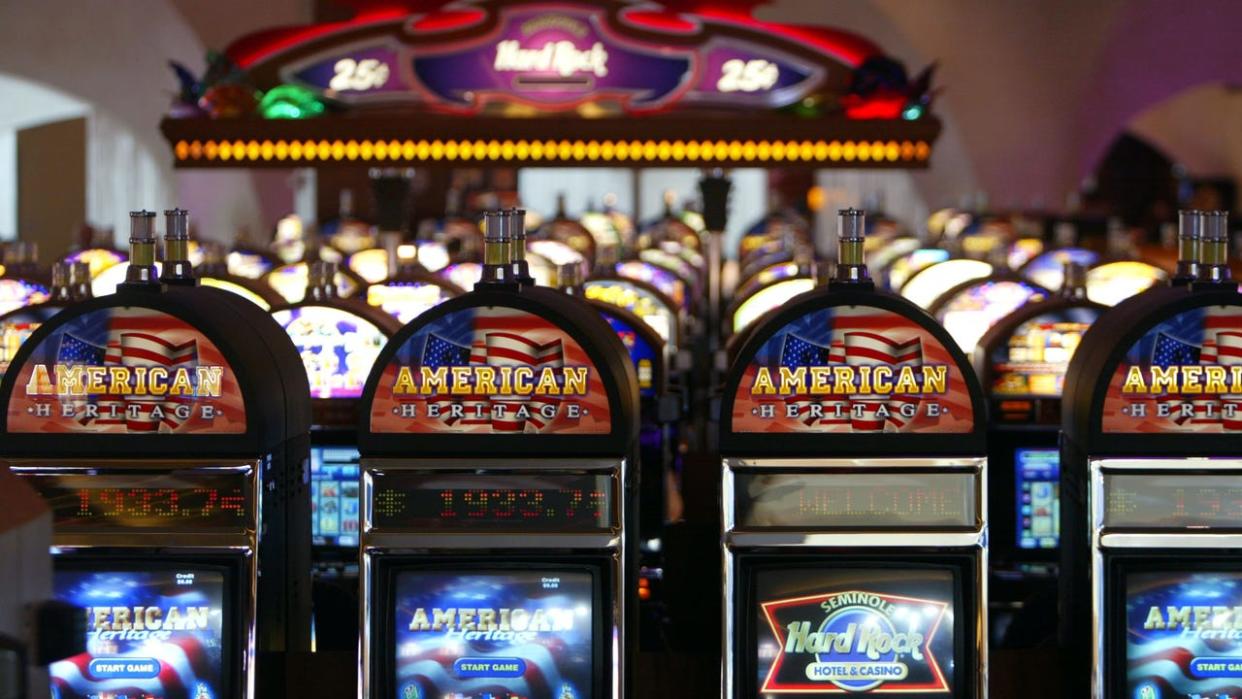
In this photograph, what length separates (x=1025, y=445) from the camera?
8234 millimetres

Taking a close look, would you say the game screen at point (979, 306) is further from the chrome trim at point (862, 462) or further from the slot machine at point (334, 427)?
the chrome trim at point (862, 462)

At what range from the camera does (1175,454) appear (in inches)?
197

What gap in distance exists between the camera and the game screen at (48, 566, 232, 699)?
5.04m

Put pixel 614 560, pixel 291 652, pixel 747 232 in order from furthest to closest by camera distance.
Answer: pixel 747 232
pixel 291 652
pixel 614 560

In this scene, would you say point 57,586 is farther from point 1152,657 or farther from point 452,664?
point 1152,657

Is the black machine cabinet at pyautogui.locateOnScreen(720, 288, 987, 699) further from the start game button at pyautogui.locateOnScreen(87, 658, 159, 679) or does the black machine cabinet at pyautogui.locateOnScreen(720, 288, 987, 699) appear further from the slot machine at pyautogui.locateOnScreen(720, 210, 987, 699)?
the start game button at pyautogui.locateOnScreen(87, 658, 159, 679)

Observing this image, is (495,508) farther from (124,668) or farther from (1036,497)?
(1036,497)

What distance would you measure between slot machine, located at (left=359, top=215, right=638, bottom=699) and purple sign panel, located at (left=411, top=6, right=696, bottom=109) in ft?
16.3

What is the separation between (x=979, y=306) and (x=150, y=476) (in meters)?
5.49

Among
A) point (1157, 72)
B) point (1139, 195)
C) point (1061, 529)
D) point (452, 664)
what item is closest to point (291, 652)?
point (452, 664)

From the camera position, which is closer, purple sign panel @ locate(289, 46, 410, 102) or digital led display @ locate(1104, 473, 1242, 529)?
digital led display @ locate(1104, 473, 1242, 529)

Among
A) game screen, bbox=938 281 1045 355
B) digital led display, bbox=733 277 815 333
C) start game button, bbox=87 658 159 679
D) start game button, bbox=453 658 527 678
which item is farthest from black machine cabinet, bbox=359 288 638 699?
digital led display, bbox=733 277 815 333

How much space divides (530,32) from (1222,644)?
5907 mm

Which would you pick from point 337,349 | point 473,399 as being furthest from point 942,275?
point 473,399
